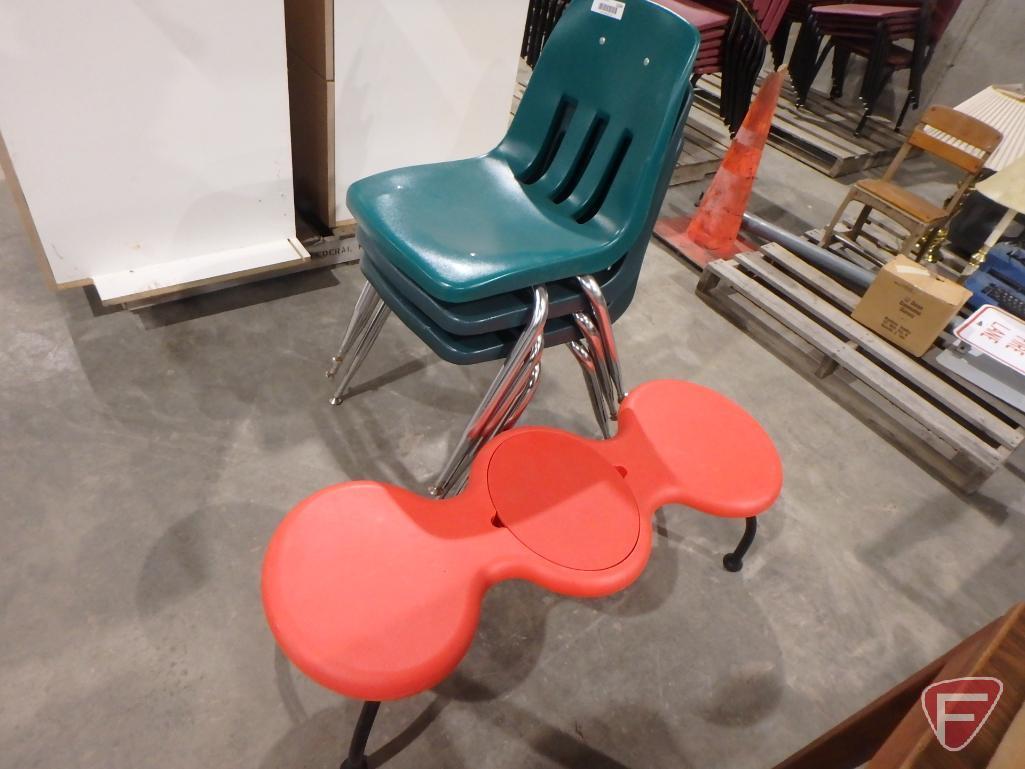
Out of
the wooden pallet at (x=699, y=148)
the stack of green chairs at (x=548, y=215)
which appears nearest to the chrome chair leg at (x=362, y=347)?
the stack of green chairs at (x=548, y=215)

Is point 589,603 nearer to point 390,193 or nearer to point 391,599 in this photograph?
point 391,599

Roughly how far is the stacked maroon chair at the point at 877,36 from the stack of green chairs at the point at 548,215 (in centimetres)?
329

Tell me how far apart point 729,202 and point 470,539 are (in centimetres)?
199

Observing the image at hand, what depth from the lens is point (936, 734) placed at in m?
0.49

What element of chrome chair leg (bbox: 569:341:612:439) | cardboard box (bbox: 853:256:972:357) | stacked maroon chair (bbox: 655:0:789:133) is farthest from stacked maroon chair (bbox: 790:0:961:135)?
chrome chair leg (bbox: 569:341:612:439)

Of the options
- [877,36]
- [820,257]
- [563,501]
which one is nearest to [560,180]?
[563,501]

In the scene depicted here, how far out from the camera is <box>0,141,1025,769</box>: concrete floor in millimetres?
1090

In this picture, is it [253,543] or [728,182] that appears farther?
[728,182]

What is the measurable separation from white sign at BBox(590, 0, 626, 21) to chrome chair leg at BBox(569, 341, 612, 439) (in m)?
0.63

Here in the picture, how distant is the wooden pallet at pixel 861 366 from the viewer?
5.89 ft

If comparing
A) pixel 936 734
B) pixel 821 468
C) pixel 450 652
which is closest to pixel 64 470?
pixel 450 652

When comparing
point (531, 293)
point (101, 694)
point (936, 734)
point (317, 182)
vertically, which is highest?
point (936, 734)

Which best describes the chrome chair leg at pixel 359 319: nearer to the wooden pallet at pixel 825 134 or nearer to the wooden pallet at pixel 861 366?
the wooden pallet at pixel 861 366

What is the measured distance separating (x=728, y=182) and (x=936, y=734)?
2.28 m
